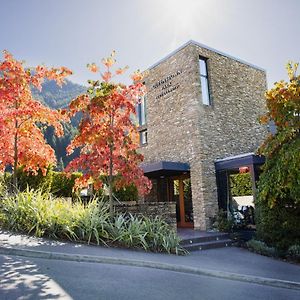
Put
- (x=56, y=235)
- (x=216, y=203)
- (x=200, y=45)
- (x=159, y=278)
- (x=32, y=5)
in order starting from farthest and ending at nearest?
(x=200, y=45) → (x=216, y=203) → (x=32, y=5) → (x=56, y=235) → (x=159, y=278)

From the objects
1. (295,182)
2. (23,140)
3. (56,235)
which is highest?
(23,140)

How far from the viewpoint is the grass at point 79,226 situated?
729 centimetres

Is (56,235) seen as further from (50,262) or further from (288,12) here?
(288,12)

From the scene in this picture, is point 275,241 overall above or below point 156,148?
below

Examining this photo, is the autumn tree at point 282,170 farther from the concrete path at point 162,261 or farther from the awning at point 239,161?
the awning at point 239,161

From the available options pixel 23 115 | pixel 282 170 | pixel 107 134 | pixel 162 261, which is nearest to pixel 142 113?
pixel 23 115

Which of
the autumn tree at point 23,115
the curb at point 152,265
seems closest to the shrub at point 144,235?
the curb at point 152,265

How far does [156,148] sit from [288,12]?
7670 millimetres

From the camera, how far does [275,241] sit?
8977mm

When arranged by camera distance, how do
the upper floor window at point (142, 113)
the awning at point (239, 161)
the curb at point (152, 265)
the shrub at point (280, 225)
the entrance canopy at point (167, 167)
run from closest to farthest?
the curb at point (152, 265) → the shrub at point (280, 225) → the awning at point (239, 161) → the entrance canopy at point (167, 167) → the upper floor window at point (142, 113)

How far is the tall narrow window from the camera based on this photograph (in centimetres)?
1307

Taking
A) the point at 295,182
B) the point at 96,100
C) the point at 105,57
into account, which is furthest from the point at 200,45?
the point at 295,182

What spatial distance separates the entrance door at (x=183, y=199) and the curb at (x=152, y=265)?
712cm

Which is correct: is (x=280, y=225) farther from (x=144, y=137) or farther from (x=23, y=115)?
(x=144, y=137)
